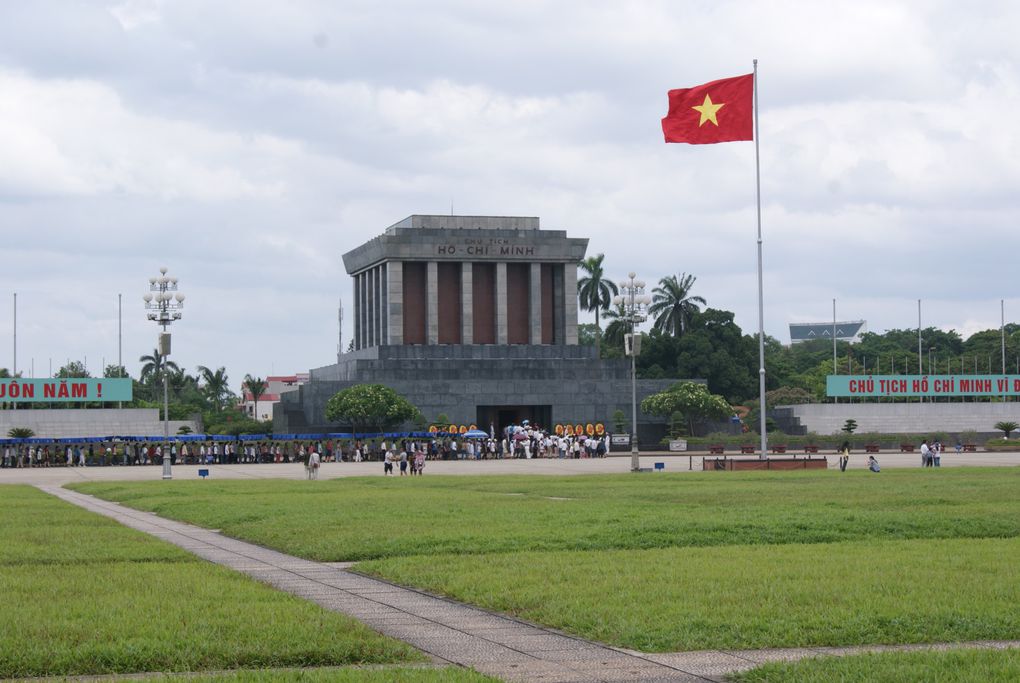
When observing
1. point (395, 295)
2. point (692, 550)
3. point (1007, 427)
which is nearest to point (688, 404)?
point (1007, 427)

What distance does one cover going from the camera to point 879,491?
38094 millimetres

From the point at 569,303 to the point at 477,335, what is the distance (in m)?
8.01

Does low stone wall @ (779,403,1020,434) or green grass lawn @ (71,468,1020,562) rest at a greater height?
low stone wall @ (779,403,1020,434)

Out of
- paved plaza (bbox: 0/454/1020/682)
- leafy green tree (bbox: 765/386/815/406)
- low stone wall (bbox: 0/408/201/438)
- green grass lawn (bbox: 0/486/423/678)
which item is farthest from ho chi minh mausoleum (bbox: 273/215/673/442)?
green grass lawn (bbox: 0/486/423/678)

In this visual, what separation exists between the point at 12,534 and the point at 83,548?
3.93 meters

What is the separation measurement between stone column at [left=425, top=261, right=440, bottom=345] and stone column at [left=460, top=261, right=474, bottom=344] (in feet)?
6.33

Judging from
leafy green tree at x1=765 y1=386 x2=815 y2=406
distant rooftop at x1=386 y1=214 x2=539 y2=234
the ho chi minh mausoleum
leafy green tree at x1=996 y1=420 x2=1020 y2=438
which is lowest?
leafy green tree at x1=996 y1=420 x2=1020 y2=438

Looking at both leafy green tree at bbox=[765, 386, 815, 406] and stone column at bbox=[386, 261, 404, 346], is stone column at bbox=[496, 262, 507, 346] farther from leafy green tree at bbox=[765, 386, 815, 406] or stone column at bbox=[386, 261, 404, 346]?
leafy green tree at bbox=[765, 386, 815, 406]

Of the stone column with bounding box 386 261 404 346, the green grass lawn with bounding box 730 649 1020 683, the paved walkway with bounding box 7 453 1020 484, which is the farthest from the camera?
the stone column with bounding box 386 261 404 346

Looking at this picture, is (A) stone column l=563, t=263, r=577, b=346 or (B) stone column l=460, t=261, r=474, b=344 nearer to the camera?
(B) stone column l=460, t=261, r=474, b=344

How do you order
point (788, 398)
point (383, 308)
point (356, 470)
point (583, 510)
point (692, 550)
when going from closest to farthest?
point (692, 550)
point (583, 510)
point (356, 470)
point (383, 308)
point (788, 398)

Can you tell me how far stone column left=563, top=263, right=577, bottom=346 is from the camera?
111500mm

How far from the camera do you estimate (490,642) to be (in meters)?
14.2

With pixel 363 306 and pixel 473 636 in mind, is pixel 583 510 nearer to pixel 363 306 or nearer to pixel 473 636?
pixel 473 636
